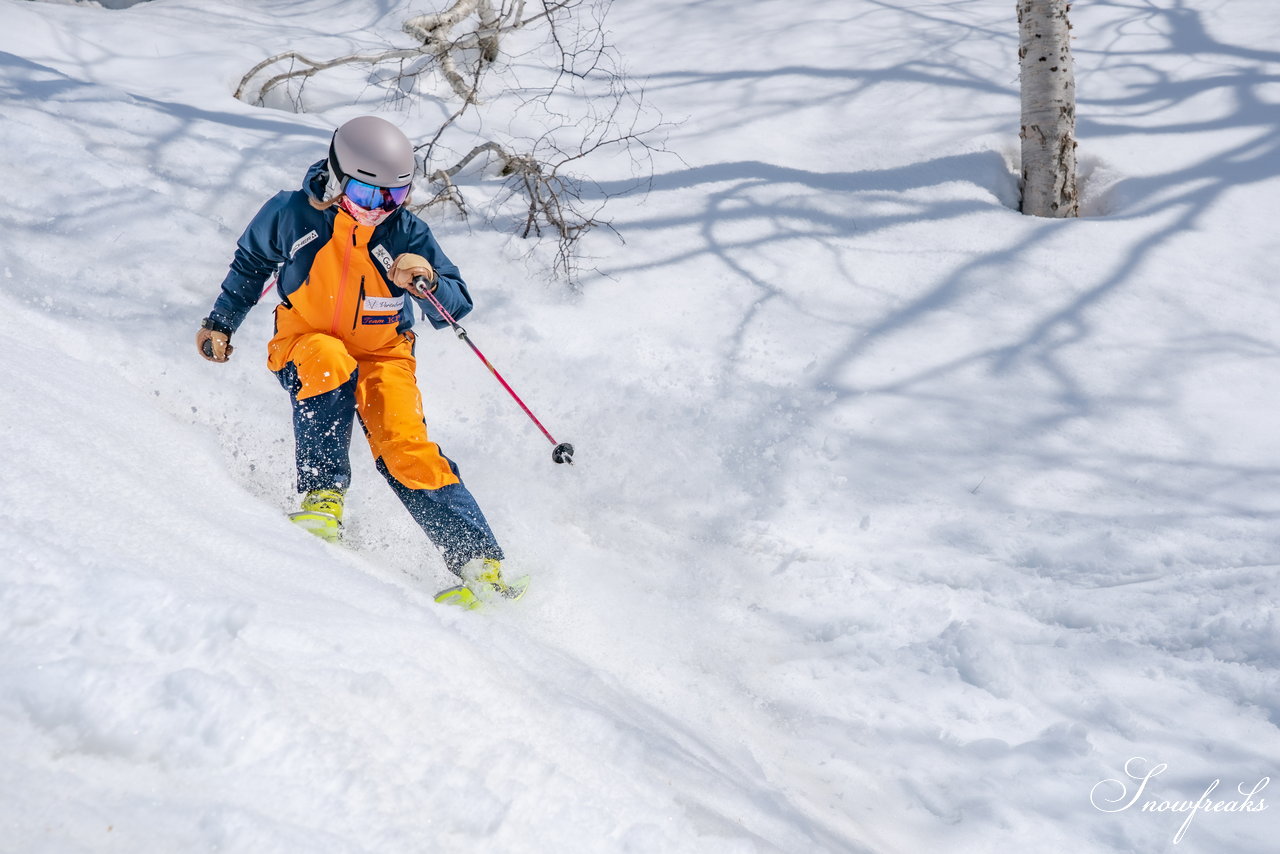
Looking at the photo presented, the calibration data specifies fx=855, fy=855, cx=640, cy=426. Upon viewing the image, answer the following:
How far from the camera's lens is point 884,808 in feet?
8.02

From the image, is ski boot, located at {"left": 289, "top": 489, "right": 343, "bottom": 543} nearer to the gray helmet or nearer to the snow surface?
the snow surface

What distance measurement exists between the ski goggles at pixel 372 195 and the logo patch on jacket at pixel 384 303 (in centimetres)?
31

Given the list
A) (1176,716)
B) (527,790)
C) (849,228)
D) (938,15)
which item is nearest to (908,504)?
(1176,716)

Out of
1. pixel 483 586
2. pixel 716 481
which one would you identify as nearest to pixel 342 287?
pixel 483 586

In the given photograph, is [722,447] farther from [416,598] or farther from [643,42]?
[643,42]

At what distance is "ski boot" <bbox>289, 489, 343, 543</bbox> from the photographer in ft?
9.31

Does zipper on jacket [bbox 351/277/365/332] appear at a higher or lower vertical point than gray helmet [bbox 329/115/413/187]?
lower

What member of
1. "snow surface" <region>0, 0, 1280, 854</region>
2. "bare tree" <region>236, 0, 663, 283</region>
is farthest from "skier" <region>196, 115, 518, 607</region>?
"bare tree" <region>236, 0, 663, 283</region>

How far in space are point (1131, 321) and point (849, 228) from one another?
160cm

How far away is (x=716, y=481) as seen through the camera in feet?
12.6

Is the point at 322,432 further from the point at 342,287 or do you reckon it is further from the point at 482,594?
the point at 482,594

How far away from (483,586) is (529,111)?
4453 mm

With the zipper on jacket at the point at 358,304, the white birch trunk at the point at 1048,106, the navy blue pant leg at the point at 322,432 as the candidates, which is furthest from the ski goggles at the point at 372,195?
the white birch trunk at the point at 1048,106

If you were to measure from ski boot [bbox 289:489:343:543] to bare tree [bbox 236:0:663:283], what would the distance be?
7.11ft
